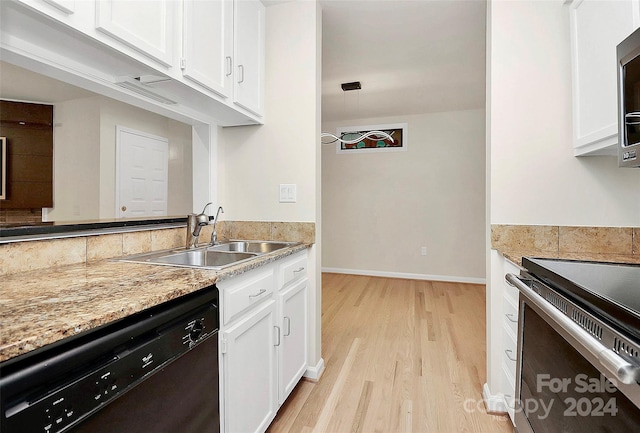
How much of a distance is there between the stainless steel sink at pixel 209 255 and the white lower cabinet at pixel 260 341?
13 cm

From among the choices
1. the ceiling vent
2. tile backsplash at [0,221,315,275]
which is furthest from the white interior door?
the ceiling vent

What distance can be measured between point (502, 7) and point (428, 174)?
300cm

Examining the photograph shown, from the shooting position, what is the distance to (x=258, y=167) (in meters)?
2.12

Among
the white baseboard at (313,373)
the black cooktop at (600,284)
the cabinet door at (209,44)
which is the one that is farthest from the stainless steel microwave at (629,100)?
the white baseboard at (313,373)

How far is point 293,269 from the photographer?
1.78 meters

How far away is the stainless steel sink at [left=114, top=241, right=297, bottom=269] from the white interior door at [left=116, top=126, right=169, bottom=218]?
261mm

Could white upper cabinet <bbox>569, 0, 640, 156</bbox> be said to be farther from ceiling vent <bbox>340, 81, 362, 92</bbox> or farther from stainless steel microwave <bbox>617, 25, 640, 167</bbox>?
ceiling vent <bbox>340, 81, 362, 92</bbox>

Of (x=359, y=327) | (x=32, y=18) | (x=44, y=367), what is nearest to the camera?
(x=44, y=367)

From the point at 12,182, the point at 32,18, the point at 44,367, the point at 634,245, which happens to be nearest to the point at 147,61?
the point at 32,18

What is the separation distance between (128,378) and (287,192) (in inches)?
56.3

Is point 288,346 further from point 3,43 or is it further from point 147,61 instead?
point 3,43

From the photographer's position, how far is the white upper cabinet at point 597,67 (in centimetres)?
126

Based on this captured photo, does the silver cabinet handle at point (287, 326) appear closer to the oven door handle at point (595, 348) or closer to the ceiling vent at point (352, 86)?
the oven door handle at point (595, 348)

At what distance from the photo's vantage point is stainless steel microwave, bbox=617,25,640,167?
1.06 metres
